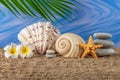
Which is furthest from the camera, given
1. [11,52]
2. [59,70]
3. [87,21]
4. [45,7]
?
[87,21]

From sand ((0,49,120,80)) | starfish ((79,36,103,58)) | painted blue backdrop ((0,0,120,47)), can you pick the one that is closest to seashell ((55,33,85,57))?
starfish ((79,36,103,58))

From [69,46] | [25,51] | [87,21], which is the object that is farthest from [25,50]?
[87,21]

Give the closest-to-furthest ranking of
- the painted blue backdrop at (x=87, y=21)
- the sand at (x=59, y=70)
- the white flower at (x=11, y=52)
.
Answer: the sand at (x=59, y=70) → the white flower at (x=11, y=52) → the painted blue backdrop at (x=87, y=21)

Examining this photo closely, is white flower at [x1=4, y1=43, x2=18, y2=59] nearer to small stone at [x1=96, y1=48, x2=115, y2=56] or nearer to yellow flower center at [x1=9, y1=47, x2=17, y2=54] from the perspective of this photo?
yellow flower center at [x1=9, y1=47, x2=17, y2=54]

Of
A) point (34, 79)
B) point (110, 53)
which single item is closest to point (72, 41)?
point (110, 53)

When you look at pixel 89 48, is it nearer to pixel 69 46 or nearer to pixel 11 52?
pixel 69 46

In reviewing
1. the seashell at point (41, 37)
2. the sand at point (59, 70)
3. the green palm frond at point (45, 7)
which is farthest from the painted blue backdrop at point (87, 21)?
the sand at point (59, 70)

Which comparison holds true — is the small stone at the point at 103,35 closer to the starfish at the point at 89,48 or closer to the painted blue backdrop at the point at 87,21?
the starfish at the point at 89,48
